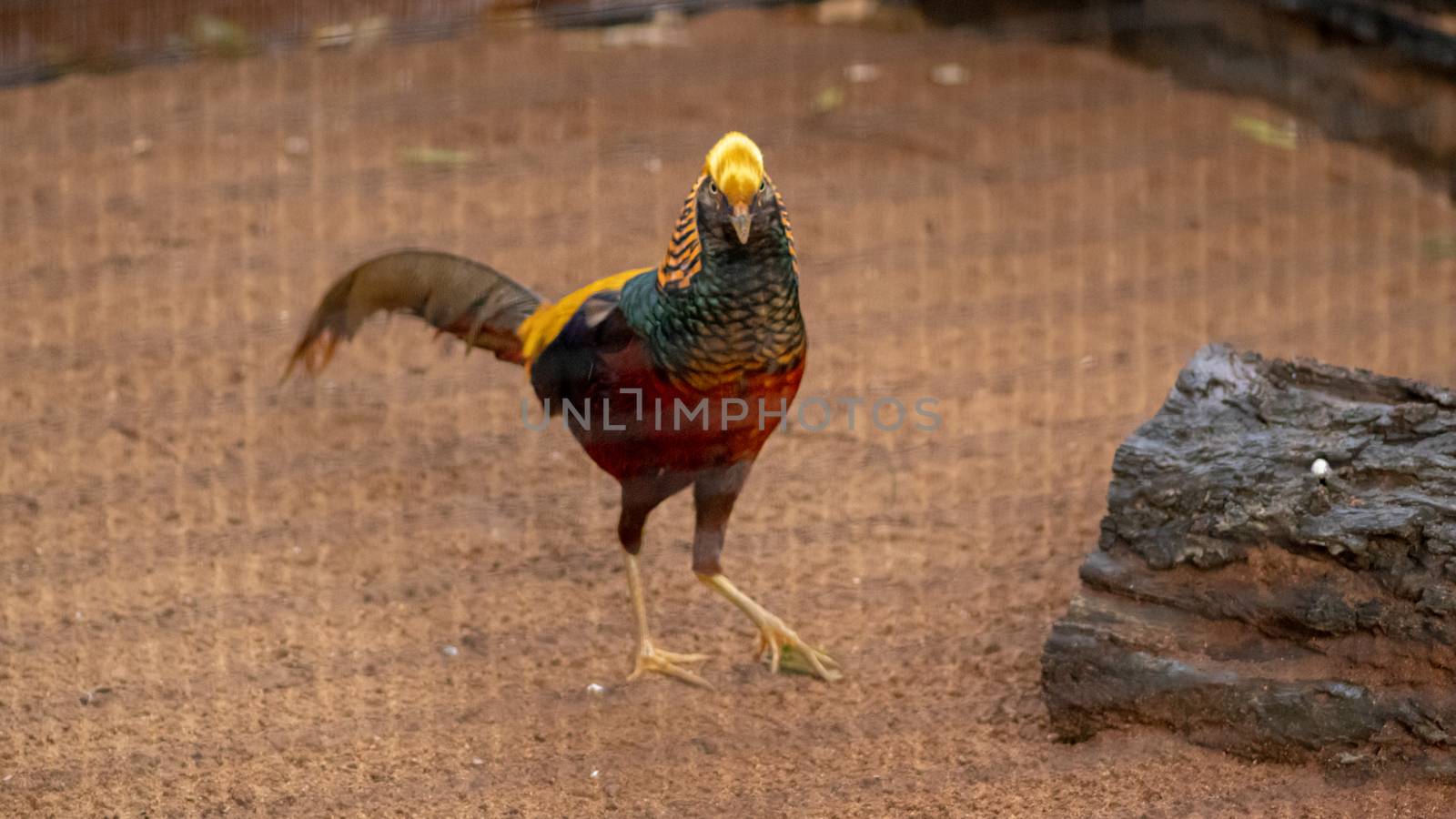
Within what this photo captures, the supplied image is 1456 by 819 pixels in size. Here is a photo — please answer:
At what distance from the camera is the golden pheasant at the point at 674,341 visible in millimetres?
2365

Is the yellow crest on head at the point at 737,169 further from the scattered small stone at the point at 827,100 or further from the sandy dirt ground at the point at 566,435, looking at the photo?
the scattered small stone at the point at 827,100

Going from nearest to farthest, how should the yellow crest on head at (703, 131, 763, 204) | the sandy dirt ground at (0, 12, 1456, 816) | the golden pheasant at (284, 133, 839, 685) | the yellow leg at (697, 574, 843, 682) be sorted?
the yellow crest on head at (703, 131, 763, 204)
the golden pheasant at (284, 133, 839, 685)
the sandy dirt ground at (0, 12, 1456, 816)
the yellow leg at (697, 574, 843, 682)

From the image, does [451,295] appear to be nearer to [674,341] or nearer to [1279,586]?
[674,341]

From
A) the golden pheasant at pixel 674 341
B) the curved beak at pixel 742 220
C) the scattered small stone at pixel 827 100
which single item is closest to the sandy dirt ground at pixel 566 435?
the scattered small stone at pixel 827 100

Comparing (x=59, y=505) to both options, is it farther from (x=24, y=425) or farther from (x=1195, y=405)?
(x=1195, y=405)

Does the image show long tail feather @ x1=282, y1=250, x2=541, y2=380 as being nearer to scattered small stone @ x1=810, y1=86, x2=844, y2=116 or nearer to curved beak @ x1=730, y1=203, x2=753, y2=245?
curved beak @ x1=730, y1=203, x2=753, y2=245

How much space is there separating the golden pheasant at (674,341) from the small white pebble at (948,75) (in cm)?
330

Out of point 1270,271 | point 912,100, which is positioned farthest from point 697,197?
point 912,100

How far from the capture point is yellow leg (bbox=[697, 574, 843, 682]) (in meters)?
2.98

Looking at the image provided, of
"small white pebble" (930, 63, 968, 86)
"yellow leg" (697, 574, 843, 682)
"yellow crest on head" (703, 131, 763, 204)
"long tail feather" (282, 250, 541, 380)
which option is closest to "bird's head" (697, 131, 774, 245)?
"yellow crest on head" (703, 131, 763, 204)

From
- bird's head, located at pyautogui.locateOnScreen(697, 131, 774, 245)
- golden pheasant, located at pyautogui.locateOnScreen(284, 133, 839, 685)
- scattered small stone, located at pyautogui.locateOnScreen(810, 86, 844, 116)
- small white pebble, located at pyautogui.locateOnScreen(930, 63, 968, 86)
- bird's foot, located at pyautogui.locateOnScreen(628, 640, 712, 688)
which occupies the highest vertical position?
small white pebble, located at pyautogui.locateOnScreen(930, 63, 968, 86)

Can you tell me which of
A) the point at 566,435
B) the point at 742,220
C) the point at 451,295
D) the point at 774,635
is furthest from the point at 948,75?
the point at 742,220

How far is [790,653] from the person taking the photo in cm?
300

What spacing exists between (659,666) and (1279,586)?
114 centimetres
